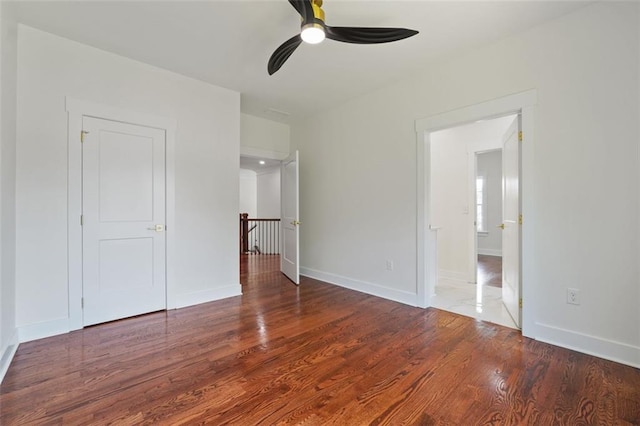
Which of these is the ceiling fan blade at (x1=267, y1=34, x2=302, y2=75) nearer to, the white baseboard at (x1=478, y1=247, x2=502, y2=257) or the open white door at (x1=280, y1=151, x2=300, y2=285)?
the open white door at (x1=280, y1=151, x2=300, y2=285)

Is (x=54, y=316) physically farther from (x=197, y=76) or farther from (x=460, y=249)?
(x=460, y=249)

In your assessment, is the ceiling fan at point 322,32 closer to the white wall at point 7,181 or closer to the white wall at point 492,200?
the white wall at point 7,181

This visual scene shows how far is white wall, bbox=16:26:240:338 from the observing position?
96.1 inches

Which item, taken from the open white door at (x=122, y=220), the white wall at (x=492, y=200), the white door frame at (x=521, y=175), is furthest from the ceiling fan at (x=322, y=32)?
the white wall at (x=492, y=200)

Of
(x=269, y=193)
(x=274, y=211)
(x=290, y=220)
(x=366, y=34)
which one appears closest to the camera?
(x=366, y=34)

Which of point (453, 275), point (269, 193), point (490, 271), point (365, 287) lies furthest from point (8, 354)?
point (269, 193)

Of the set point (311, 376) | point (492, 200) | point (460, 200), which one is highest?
point (492, 200)

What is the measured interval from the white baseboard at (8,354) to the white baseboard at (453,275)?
16.3 ft

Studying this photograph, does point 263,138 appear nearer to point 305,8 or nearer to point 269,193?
point 305,8

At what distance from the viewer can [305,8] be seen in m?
1.79

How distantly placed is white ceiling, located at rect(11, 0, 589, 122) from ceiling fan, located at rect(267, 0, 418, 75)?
0.32 meters

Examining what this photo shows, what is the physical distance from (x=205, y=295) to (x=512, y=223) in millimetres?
3617

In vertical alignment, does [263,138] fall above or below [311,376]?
above

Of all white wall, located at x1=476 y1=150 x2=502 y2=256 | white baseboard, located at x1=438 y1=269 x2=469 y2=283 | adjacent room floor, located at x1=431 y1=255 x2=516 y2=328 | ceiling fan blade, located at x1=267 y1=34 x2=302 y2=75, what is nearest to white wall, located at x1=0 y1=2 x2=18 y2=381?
ceiling fan blade, located at x1=267 y1=34 x2=302 y2=75
